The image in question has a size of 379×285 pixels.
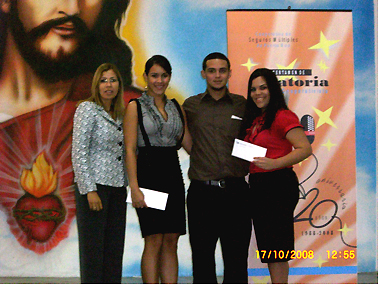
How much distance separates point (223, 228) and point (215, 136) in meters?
0.63

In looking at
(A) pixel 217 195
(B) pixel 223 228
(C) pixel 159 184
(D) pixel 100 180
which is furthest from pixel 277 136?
(D) pixel 100 180

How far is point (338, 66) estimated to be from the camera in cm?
334

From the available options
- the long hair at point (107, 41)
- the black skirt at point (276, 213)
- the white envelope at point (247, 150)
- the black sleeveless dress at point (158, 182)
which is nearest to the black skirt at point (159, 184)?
the black sleeveless dress at point (158, 182)

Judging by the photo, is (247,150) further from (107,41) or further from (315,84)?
(107,41)

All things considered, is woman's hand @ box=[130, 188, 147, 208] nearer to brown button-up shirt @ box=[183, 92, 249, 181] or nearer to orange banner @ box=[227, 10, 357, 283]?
brown button-up shirt @ box=[183, 92, 249, 181]

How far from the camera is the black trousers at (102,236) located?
2131 mm

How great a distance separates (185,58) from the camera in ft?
11.5

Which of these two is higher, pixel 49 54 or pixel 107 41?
pixel 107 41

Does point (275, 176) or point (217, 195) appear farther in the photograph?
point (217, 195)

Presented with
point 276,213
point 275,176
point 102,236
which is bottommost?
point 102,236

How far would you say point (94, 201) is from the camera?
6.88 feet

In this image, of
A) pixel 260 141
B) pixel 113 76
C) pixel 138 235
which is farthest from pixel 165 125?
pixel 138 235
